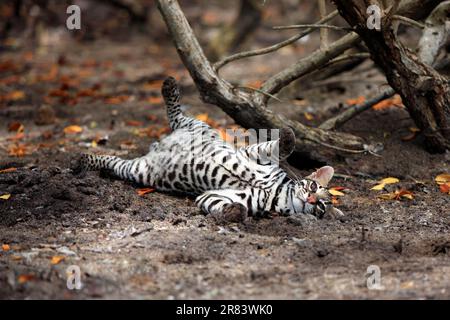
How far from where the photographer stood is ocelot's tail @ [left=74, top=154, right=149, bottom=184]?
22.4 ft

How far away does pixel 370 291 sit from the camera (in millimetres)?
4555

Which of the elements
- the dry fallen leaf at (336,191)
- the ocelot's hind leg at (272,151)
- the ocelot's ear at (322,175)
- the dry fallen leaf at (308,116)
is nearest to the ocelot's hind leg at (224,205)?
the ocelot's hind leg at (272,151)

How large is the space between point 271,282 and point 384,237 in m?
1.30

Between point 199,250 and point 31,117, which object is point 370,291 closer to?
point 199,250

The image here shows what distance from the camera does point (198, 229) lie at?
578cm

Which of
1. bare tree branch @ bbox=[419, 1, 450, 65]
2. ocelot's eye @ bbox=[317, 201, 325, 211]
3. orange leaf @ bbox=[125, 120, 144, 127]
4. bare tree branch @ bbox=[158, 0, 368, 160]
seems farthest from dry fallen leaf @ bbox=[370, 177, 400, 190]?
orange leaf @ bbox=[125, 120, 144, 127]

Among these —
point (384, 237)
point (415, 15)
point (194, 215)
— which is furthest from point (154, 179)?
point (415, 15)

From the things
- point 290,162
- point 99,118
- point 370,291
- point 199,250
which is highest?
point 99,118

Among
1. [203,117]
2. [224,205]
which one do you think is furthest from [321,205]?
[203,117]

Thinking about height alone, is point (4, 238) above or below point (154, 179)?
below

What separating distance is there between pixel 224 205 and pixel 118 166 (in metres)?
1.42

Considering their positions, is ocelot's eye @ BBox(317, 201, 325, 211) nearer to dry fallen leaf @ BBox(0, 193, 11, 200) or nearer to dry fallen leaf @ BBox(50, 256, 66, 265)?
dry fallen leaf @ BBox(50, 256, 66, 265)

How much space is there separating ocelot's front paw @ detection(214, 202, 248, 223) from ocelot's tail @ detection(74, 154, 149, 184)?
1.14 metres

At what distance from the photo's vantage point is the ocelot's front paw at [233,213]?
5.86 meters
